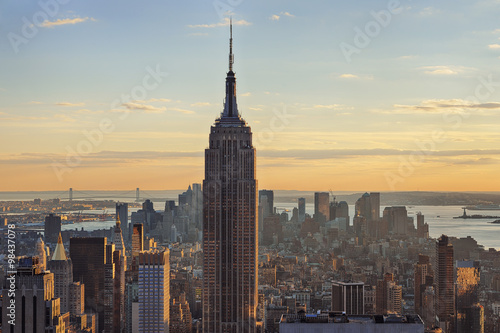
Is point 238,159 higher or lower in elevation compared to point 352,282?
higher

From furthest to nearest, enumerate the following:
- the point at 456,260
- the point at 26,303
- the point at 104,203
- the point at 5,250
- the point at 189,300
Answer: the point at 189,300, the point at 456,260, the point at 104,203, the point at 5,250, the point at 26,303

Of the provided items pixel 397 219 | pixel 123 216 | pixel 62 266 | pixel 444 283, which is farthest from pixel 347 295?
pixel 123 216

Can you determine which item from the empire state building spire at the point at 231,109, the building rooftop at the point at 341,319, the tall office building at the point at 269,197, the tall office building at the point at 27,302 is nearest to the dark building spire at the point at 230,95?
the empire state building spire at the point at 231,109

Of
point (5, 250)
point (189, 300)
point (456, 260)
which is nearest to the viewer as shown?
point (5, 250)

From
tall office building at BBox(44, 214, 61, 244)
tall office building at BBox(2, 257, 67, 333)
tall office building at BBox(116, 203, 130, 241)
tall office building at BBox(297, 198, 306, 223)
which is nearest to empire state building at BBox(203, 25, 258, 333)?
tall office building at BBox(116, 203, 130, 241)

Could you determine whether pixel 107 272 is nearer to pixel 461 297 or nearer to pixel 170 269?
pixel 170 269

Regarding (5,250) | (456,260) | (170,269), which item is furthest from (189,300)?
(5,250)

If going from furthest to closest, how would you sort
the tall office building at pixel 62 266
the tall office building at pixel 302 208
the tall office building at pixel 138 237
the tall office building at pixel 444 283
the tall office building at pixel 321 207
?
the tall office building at pixel 138 237, the tall office building at pixel 302 208, the tall office building at pixel 321 207, the tall office building at pixel 444 283, the tall office building at pixel 62 266

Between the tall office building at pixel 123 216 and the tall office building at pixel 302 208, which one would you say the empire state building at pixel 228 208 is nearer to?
the tall office building at pixel 123 216
